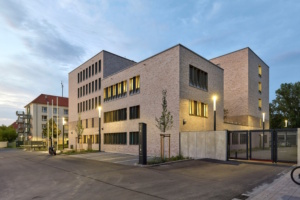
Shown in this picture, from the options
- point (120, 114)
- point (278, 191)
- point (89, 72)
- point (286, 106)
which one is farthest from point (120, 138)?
point (286, 106)

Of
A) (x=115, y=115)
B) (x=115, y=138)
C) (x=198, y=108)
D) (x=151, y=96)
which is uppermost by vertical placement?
(x=151, y=96)

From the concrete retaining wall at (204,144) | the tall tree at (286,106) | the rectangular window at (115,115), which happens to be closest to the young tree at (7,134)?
the rectangular window at (115,115)

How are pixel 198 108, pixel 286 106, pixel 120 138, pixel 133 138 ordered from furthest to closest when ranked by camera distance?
pixel 286 106 → pixel 120 138 → pixel 133 138 → pixel 198 108

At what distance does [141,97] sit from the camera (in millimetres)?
25672

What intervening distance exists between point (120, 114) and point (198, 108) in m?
10.9

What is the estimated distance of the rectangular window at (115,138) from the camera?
1115 inches

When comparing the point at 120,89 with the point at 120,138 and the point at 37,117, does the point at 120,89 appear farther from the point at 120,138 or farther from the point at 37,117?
the point at 37,117

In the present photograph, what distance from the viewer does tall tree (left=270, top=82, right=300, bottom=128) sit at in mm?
56537

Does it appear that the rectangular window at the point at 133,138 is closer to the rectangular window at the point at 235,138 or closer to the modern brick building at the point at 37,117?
the rectangular window at the point at 235,138

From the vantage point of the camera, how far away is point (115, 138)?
98.5 feet

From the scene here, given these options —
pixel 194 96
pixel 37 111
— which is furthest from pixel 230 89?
pixel 37 111

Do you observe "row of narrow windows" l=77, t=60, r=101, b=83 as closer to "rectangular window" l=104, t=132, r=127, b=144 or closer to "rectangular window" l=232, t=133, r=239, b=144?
"rectangular window" l=104, t=132, r=127, b=144

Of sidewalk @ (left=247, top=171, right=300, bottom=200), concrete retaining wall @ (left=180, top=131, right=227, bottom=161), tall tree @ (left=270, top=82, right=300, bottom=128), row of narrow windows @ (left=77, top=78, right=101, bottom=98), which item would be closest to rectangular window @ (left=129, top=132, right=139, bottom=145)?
concrete retaining wall @ (left=180, top=131, right=227, bottom=161)

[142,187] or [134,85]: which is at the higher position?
[134,85]
